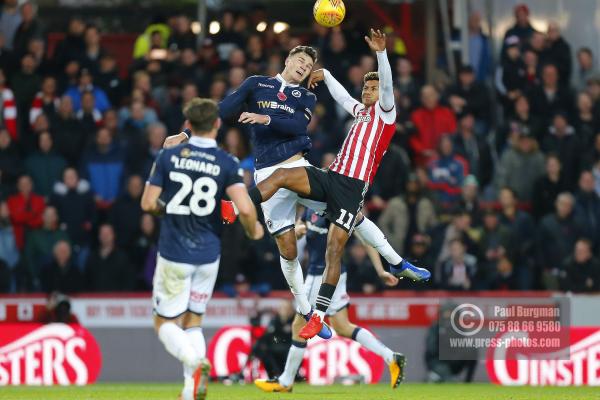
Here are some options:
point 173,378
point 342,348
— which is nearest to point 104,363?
point 173,378

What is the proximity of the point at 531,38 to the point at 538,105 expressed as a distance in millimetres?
1356

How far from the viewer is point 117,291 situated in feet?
72.5

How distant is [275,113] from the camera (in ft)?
53.5

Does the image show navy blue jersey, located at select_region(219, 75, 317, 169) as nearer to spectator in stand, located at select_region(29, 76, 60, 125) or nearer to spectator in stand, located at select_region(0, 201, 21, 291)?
spectator in stand, located at select_region(0, 201, 21, 291)

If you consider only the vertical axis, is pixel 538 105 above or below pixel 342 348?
above

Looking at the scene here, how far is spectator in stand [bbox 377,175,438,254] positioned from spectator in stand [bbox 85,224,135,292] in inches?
150

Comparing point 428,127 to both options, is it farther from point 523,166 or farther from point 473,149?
point 523,166

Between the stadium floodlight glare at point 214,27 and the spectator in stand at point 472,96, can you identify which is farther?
the stadium floodlight glare at point 214,27

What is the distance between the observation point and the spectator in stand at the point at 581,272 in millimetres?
21641

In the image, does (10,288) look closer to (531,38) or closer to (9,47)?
(9,47)

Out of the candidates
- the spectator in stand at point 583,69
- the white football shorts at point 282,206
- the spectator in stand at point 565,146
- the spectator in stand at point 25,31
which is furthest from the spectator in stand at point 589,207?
the spectator in stand at point 25,31

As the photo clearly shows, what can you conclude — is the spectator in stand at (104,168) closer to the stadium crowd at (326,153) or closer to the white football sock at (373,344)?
the stadium crowd at (326,153)

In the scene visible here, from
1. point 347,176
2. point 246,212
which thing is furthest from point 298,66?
point 246,212

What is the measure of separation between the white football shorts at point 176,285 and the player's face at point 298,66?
12.7ft
